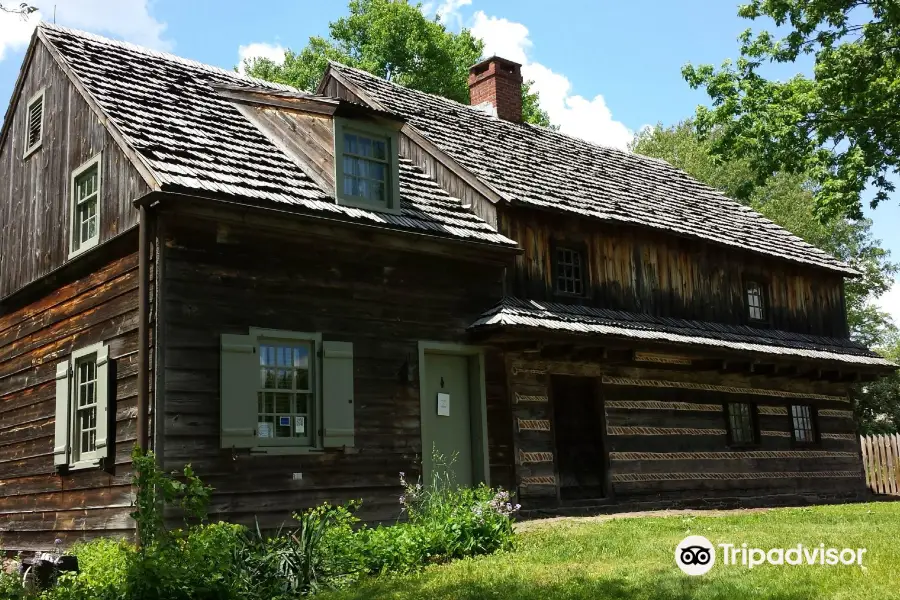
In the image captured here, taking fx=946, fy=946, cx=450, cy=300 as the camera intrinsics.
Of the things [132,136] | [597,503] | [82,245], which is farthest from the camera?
[597,503]

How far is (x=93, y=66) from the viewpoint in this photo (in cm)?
1480

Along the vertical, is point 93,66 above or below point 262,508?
above

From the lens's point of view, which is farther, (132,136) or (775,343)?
(775,343)

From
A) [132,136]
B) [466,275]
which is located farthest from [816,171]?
[132,136]

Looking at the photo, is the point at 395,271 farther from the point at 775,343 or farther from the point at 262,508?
the point at 775,343

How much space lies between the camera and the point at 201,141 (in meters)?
13.5

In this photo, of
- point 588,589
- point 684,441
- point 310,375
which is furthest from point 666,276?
point 588,589

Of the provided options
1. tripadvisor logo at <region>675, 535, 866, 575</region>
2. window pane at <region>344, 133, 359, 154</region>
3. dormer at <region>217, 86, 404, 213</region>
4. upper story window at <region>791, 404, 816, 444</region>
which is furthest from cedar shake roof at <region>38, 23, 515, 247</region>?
upper story window at <region>791, 404, 816, 444</region>

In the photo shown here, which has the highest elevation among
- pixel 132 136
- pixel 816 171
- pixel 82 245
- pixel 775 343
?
pixel 816 171

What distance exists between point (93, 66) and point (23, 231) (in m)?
3.06

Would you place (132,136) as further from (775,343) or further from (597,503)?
(775,343)

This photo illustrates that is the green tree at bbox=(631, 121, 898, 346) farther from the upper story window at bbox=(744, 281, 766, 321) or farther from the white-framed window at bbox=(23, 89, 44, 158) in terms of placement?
the white-framed window at bbox=(23, 89, 44, 158)

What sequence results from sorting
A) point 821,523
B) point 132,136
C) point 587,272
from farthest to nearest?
point 587,272 → point 132,136 → point 821,523

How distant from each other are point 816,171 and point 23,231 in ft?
55.6
